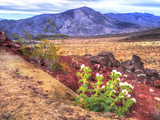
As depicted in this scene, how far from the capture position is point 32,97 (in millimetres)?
2795

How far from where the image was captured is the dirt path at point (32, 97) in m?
2.20

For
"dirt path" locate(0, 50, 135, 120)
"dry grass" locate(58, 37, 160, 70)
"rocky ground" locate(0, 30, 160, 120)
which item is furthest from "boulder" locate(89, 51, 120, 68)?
"dry grass" locate(58, 37, 160, 70)

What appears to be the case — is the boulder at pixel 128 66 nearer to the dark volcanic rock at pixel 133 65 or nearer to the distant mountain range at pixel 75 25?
the dark volcanic rock at pixel 133 65

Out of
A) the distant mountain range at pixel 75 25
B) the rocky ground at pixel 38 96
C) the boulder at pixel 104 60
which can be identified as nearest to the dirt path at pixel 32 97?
the rocky ground at pixel 38 96

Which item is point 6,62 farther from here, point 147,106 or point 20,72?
point 147,106

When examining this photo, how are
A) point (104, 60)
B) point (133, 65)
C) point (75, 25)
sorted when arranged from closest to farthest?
point (104, 60)
point (133, 65)
point (75, 25)

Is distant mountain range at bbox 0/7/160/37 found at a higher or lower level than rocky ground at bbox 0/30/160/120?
higher

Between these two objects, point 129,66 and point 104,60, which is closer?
point 104,60

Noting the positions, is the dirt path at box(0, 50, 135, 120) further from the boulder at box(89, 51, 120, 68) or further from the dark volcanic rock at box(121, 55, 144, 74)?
the dark volcanic rock at box(121, 55, 144, 74)

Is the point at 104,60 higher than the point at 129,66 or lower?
higher

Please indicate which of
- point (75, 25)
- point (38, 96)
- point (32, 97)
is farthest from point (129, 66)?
point (75, 25)

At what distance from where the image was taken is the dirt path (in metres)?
2.20

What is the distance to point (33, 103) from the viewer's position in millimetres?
2510

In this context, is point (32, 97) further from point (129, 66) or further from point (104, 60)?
point (129, 66)
